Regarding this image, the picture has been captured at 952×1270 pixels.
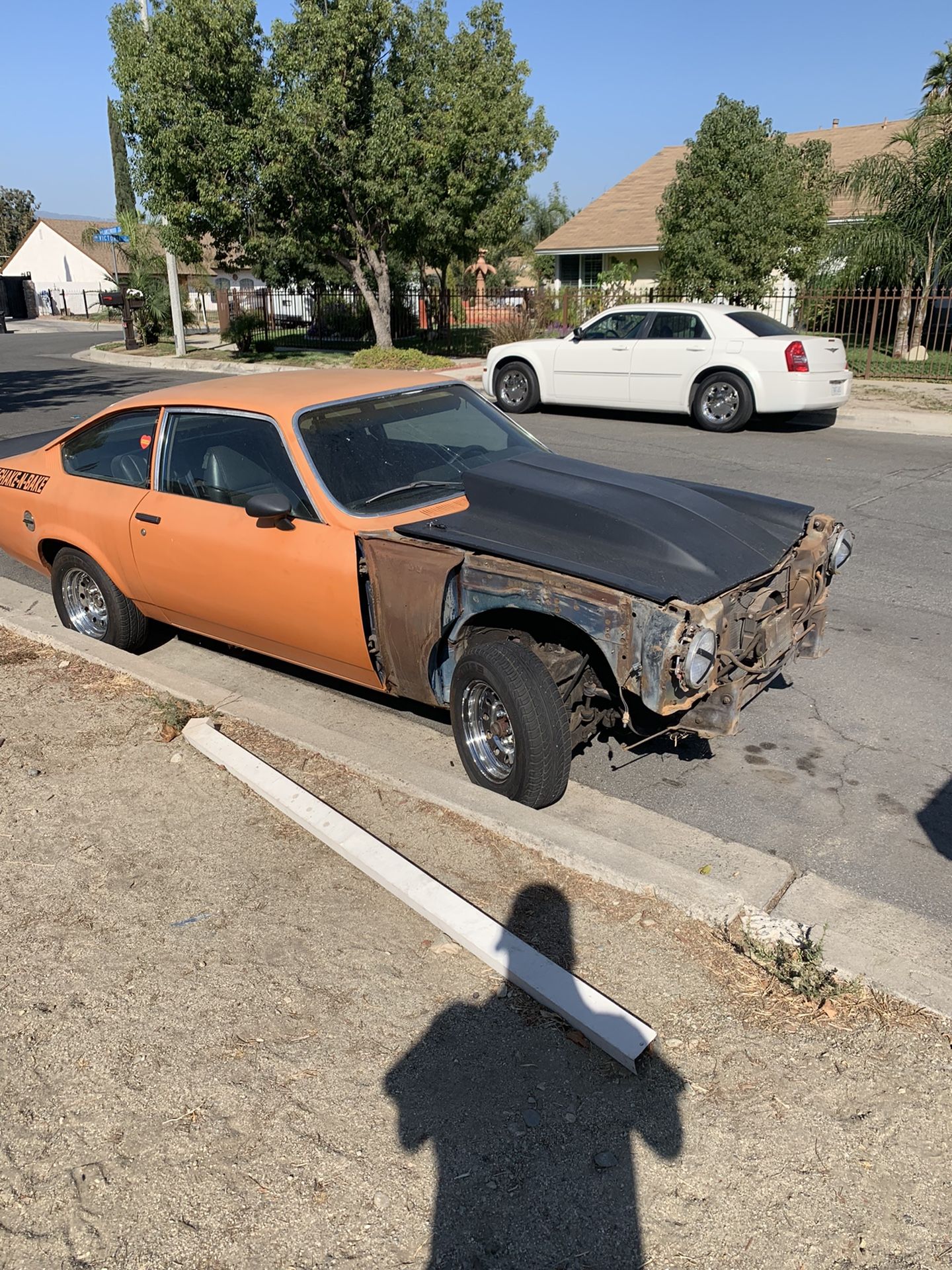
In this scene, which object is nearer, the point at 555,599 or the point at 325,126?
the point at 555,599

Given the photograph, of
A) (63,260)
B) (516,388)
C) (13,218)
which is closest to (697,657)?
(516,388)

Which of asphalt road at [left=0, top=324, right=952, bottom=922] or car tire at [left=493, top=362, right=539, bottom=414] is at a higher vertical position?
car tire at [left=493, top=362, right=539, bottom=414]

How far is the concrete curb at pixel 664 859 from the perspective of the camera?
317cm

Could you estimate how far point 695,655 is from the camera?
3.44m

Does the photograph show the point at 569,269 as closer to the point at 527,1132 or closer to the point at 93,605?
the point at 93,605

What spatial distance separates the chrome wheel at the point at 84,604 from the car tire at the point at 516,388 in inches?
391

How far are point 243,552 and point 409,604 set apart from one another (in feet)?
3.47

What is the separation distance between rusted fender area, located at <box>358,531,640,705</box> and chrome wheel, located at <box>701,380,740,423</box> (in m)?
9.77

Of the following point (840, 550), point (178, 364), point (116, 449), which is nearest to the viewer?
point (840, 550)

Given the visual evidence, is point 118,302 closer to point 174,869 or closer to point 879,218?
point 879,218

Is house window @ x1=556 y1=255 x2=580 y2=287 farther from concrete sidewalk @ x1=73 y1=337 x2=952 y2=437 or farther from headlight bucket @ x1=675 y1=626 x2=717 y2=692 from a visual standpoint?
headlight bucket @ x1=675 y1=626 x2=717 y2=692

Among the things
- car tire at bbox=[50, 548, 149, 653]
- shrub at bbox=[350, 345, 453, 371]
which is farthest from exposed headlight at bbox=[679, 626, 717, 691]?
shrub at bbox=[350, 345, 453, 371]

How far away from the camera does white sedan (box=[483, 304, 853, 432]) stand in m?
12.5

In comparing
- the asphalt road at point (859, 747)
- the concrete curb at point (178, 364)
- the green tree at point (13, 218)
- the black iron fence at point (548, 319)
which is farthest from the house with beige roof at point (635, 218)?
the green tree at point (13, 218)
